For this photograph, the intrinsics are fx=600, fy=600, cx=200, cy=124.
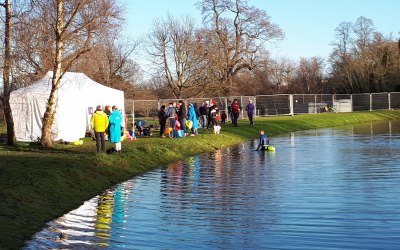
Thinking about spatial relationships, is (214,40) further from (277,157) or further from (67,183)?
(67,183)

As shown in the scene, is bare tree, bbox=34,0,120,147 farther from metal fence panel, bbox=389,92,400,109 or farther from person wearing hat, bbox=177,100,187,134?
metal fence panel, bbox=389,92,400,109

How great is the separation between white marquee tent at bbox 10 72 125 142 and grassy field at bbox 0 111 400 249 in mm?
1359

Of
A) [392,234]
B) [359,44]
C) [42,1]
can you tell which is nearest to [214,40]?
[359,44]

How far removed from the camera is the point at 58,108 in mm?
29391

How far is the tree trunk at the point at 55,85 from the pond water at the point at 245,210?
25.0ft

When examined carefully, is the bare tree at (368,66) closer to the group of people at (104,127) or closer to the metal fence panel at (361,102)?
the metal fence panel at (361,102)

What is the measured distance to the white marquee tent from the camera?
29406mm

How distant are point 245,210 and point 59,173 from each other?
607 centimetres

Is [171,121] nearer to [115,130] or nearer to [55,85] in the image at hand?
[55,85]

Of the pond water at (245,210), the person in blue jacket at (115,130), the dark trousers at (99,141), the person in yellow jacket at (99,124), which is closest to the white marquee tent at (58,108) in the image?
the person in blue jacket at (115,130)

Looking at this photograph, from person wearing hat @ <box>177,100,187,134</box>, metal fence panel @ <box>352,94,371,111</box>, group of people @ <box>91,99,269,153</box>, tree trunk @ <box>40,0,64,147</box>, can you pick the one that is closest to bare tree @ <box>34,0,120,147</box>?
tree trunk @ <box>40,0,64,147</box>

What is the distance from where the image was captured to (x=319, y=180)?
53.4 ft

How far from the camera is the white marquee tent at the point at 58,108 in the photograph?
29.4 metres

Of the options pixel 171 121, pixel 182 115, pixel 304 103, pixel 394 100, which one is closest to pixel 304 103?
pixel 304 103
